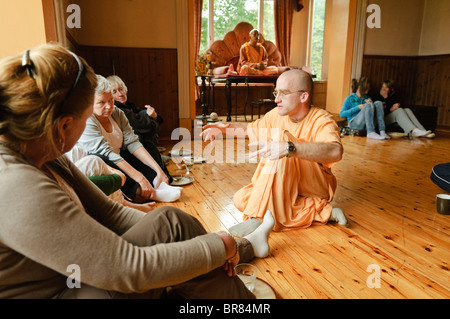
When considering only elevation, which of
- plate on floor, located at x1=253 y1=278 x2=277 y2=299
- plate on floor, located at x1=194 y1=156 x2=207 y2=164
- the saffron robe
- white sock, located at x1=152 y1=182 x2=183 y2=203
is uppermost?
the saffron robe

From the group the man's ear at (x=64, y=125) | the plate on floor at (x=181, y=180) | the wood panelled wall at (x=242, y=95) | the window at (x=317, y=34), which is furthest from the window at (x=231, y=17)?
the man's ear at (x=64, y=125)

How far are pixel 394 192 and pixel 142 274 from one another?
94.4 inches

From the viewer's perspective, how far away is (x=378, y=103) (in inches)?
195

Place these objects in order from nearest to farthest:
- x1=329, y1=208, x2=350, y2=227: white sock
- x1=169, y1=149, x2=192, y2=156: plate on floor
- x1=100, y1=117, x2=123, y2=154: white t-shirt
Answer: x1=329, y1=208, x2=350, y2=227: white sock, x1=100, y1=117, x2=123, y2=154: white t-shirt, x1=169, y1=149, x2=192, y2=156: plate on floor

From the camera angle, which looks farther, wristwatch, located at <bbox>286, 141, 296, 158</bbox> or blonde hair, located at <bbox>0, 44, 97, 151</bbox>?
wristwatch, located at <bbox>286, 141, 296, 158</bbox>

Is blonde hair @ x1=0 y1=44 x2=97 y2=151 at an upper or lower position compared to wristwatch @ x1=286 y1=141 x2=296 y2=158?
upper

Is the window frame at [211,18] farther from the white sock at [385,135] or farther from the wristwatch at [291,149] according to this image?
the wristwatch at [291,149]

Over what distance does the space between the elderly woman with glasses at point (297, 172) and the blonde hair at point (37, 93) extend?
1.12 m

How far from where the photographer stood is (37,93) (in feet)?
2.00

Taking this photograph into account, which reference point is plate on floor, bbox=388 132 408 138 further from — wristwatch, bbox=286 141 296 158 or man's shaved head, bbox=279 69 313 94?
wristwatch, bbox=286 141 296 158

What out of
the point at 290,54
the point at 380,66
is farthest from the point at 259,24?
the point at 380,66

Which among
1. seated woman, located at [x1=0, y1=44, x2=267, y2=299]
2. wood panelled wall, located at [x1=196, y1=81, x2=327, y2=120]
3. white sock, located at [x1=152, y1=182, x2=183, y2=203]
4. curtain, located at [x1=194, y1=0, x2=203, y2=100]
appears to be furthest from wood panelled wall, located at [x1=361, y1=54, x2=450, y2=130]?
seated woman, located at [x1=0, y1=44, x2=267, y2=299]

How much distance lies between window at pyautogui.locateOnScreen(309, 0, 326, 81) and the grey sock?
272 inches

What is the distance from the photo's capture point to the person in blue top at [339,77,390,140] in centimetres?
492
